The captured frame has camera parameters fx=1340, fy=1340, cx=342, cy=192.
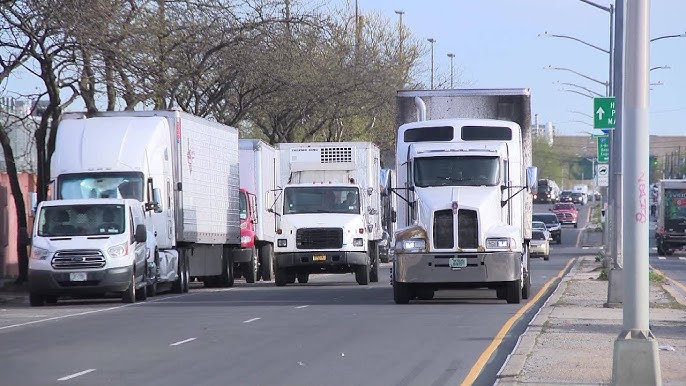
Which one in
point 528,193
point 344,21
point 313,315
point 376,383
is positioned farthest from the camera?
point 344,21

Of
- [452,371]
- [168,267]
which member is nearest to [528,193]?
[168,267]

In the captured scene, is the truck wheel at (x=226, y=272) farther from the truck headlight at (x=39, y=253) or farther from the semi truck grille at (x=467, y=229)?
the semi truck grille at (x=467, y=229)

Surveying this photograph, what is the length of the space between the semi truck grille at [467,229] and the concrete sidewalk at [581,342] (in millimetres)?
1888

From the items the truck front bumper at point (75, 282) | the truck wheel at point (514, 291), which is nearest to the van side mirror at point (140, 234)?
the truck front bumper at point (75, 282)

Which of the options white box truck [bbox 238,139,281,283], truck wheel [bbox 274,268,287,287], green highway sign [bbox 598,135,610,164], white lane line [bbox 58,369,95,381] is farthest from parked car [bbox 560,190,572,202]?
white lane line [bbox 58,369,95,381]

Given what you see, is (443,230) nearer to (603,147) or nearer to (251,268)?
(251,268)

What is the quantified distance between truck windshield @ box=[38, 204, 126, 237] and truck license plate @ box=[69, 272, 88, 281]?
1019mm

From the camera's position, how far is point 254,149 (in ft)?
129

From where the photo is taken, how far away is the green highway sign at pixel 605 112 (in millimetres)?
29016

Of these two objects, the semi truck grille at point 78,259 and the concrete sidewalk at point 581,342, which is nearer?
the concrete sidewalk at point 581,342

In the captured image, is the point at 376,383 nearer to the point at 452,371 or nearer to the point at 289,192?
the point at 452,371

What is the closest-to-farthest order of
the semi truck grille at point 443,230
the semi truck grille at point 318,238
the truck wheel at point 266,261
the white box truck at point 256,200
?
the semi truck grille at point 443,230, the semi truck grille at point 318,238, the white box truck at point 256,200, the truck wheel at point 266,261

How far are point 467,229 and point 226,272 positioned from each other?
13.1 m

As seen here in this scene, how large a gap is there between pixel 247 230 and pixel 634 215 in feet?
89.9
